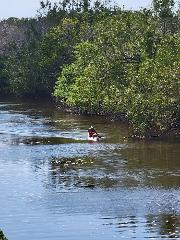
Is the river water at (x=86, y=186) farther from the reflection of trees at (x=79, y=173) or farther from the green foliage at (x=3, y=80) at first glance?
the green foliage at (x=3, y=80)

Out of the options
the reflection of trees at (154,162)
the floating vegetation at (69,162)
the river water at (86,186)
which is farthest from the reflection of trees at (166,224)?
the floating vegetation at (69,162)

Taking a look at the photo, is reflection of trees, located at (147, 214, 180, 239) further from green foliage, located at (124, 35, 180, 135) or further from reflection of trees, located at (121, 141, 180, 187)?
green foliage, located at (124, 35, 180, 135)

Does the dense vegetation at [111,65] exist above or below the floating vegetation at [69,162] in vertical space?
above

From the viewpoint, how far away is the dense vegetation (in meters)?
60.1

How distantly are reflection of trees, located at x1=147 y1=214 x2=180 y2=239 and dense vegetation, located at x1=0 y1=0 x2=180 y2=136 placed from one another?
26335 mm

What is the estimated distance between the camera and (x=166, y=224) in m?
31.4

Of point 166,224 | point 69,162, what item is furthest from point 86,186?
point 166,224

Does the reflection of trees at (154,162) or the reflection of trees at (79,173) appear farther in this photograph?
the reflection of trees at (154,162)

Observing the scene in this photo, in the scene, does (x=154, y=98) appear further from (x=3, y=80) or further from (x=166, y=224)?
(x=3, y=80)

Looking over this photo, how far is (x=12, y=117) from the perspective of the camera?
265 ft

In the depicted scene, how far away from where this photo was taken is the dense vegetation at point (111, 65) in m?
60.1

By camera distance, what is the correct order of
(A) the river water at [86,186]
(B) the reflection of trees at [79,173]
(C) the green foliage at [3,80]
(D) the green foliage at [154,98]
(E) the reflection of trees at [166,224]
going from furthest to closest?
(C) the green foliage at [3,80]
(D) the green foliage at [154,98]
(B) the reflection of trees at [79,173]
(A) the river water at [86,186]
(E) the reflection of trees at [166,224]

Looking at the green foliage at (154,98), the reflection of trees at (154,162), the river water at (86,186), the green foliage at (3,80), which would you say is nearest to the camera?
the river water at (86,186)

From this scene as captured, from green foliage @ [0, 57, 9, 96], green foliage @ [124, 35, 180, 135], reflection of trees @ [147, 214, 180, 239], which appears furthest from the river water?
green foliage @ [0, 57, 9, 96]
